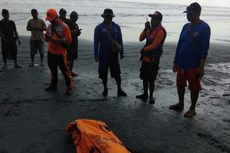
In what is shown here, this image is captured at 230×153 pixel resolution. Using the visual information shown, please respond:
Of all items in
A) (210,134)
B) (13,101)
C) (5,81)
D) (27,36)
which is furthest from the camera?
(27,36)

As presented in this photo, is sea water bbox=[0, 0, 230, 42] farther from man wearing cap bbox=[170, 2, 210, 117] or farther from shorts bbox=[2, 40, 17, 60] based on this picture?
man wearing cap bbox=[170, 2, 210, 117]

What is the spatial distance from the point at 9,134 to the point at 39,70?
538cm

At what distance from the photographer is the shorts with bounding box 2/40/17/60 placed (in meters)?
11.1

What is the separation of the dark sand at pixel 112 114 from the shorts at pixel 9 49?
0.46 meters

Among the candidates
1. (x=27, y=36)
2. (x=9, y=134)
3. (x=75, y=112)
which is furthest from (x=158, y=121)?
(x=27, y=36)

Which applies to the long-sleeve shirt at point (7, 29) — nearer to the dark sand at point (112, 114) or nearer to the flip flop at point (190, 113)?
the dark sand at point (112, 114)

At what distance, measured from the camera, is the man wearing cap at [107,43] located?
26.6 feet

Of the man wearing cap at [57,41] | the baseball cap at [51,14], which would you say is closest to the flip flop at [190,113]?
the man wearing cap at [57,41]

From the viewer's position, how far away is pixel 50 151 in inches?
207

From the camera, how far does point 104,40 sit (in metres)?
8.19

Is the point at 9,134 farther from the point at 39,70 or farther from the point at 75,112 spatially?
the point at 39,70

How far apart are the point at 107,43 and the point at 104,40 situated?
9 cm

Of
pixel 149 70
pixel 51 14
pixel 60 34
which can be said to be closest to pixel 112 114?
pixel 149 70

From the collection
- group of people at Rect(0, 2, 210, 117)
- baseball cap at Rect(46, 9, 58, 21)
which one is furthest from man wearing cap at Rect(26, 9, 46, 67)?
baseball cap at Rect(46, 9, 58, 21)
